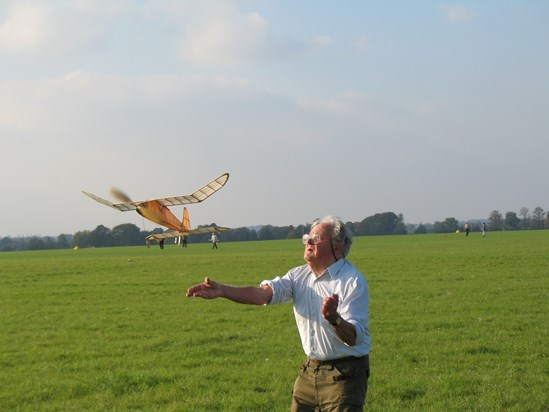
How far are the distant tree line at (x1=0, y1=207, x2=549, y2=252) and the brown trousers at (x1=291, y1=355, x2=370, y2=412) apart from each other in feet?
170

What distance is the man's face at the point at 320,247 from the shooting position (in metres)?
5.03

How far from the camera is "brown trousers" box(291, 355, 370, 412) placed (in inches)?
195

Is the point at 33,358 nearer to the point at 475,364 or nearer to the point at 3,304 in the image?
the point at 475,364

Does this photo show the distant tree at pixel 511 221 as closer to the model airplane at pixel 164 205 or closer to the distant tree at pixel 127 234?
the distant tree at pixel 127 234

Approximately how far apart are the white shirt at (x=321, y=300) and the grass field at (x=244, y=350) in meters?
3.03

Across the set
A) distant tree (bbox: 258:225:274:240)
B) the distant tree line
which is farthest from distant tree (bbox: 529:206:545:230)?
distant tree (bbox: 258:225:274:240)

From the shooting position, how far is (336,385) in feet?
16.4

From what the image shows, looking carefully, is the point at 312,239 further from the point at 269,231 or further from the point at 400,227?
the point at 400,227

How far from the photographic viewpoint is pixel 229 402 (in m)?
8.20

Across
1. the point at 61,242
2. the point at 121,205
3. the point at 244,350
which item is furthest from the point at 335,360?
the point at 61,242

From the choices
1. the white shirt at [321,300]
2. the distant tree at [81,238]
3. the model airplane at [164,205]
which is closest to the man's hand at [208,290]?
the white shirt at [321,300]

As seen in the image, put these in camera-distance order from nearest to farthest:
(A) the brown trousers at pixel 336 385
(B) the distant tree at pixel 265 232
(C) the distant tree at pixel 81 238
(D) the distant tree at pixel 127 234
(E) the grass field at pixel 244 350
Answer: (A) the brown trousers at pixel 336 385 → (E) the grass field at pixel 244 350 → (D) the distant tree at pixel 127 234 → (B) the distant tree at pixel 265 232 → (C) the distant tree at pixel 81 238

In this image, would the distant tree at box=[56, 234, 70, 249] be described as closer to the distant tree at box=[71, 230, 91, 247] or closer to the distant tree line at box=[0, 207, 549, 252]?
the distant tree line at box=[0, 207, 549, 252]

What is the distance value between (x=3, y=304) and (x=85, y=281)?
7.29m
